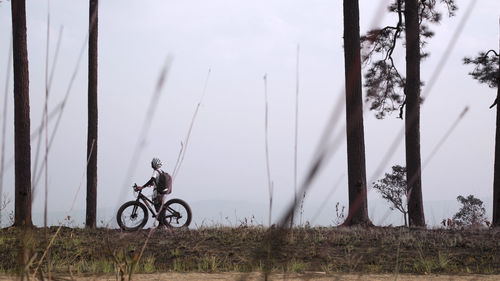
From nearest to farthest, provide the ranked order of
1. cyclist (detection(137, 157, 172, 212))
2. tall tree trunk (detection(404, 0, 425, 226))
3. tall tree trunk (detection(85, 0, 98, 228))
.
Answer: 1. cyclist (detection(137, 157, 172, 212))
2. tall tree trunk (detection(404, 0, 425, 226))
3. tall tree trunk (detection(85, 0, 98, 228))

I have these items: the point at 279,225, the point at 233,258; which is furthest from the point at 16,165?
the point at 279,225

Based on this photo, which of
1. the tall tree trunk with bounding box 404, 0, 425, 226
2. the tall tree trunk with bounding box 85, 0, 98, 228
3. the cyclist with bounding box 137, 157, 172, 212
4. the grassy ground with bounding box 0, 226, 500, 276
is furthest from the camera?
the tall tree trunk with bounding box 85, 0, 98, 228

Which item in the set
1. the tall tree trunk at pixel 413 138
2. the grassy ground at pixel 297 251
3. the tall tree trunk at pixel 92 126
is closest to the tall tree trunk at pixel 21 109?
the tall tree trunk at pixel 92 126

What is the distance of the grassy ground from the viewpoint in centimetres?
575

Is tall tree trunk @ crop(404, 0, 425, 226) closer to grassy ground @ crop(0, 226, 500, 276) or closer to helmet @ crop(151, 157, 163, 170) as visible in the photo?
A: grassy ground @ crop(0, 226, 500, 276)

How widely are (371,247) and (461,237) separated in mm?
2018

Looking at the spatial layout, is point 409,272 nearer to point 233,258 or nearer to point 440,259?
point 440,259

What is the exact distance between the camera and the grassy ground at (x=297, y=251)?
5750mm

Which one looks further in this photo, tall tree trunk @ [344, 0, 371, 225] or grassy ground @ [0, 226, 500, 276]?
tall tree trunk @ [344, 0, 371, 225]

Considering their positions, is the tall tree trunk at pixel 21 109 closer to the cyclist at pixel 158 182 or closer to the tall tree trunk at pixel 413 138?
the cyclist at pixel 158 182

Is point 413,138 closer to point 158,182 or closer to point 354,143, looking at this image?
point 354,143

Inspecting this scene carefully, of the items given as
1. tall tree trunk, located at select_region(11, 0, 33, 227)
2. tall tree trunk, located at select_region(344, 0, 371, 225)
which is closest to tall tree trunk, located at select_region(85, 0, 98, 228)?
tall tree trunk, located at select_region(11, 0, 33, 227)

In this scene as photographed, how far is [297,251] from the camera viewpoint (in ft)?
21.7

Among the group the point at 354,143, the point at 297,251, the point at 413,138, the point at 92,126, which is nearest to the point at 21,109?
the point at 92,126
